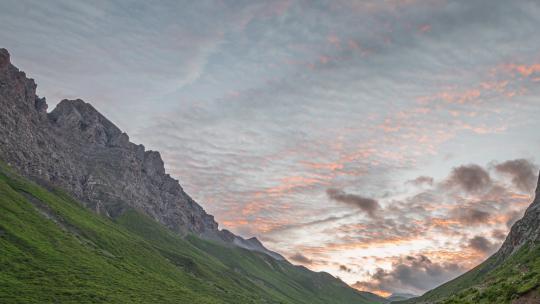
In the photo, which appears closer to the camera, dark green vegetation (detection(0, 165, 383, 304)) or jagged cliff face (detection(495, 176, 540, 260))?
dark green vegetation (detection(0, 165, 383, 304))

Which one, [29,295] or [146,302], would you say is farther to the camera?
[146,302]

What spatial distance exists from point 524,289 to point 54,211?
199 meters

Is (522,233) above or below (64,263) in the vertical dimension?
above

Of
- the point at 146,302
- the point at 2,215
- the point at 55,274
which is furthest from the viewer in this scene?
the point at 2,215

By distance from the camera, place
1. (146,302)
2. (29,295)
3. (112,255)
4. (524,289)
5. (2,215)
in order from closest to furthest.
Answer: (524,289) → (29,295) → (146,302) → (2,215) → (112,255)

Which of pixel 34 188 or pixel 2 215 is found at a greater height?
pixel 34 188

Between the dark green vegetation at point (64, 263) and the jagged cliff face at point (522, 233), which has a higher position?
the jagged cliff face at point (522, 233)

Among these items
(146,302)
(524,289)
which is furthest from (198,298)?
(524,289)

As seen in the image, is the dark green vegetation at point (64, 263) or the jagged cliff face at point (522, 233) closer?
the dark green vegetation at point (64, 263)

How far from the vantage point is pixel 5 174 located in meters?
191

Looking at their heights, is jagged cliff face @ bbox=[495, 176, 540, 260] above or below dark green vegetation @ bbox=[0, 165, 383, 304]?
above

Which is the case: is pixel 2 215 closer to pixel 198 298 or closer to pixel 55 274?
pixel 55 274

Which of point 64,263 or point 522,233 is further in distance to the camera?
point 64,263

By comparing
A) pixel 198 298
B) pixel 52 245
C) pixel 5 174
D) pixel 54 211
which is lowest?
pixel 198 298
